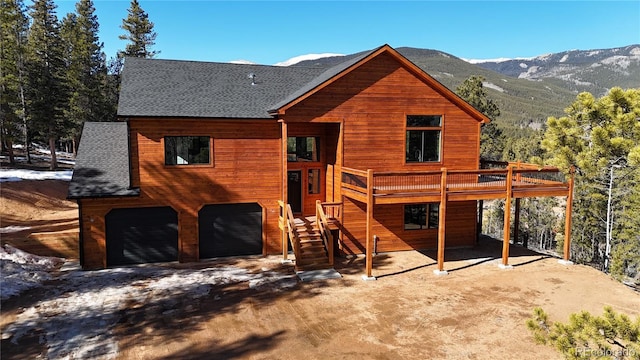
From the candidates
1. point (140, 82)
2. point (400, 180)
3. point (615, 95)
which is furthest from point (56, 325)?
point (615, 95)

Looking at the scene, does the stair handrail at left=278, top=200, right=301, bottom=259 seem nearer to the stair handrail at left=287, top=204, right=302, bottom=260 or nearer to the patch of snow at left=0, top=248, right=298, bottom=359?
the stair handrail at left=287, top=204, right=302, bottom=260

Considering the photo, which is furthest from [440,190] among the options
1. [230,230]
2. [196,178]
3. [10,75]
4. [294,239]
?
[10,75]

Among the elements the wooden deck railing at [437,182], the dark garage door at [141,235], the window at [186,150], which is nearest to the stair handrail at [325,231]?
the wooden deck railing at [437,182]

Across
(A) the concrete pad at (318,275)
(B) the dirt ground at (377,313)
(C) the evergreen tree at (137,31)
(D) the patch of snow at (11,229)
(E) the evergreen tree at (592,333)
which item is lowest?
(D) the patch of snow at (11,229)

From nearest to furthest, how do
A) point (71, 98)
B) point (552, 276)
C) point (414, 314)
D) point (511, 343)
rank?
1. point (511, 343)
2. point (414, 314)
3. point (552, 276)
4. point (71, 98)

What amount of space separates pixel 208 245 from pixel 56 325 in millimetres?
6422

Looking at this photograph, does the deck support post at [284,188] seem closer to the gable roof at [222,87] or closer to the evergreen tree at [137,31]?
the gable roof at [222,87]

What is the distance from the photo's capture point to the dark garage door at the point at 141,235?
587 inches

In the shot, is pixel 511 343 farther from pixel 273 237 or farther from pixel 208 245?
pixel 208 245

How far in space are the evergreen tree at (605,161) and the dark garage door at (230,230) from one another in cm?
1610

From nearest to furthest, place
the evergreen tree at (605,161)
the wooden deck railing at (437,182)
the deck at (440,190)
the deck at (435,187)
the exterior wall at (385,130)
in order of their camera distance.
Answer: the deck at (440,190), the deck at (435,187), the wooden deck railing at (437,182), the exterior wall at (385,130), the evergreen tree at (605,161)

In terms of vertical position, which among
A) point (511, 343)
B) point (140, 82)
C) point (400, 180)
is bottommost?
point (511, 343)

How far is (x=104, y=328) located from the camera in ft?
32.2

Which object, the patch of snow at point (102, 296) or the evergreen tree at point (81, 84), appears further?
the evergreen tree at point (81, 84)
